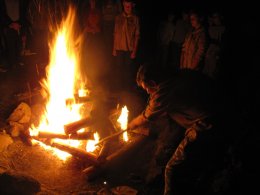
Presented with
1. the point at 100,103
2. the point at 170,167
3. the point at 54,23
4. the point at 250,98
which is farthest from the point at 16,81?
the point at 250,98

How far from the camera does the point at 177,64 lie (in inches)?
362

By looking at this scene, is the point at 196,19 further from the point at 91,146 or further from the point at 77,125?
the point at 91,146

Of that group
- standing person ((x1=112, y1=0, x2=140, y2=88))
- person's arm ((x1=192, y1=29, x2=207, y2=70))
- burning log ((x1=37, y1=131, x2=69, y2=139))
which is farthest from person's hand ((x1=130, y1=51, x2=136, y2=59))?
burning log ((x1=37, y1=131, x2=69, y2=139))

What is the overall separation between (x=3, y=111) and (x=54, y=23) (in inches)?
146

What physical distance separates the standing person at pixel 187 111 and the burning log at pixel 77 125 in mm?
2238

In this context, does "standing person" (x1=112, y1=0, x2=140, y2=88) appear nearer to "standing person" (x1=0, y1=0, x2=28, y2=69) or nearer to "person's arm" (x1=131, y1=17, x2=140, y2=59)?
"person's arm" (x1=131, y1=17, x2=140, y2=59)

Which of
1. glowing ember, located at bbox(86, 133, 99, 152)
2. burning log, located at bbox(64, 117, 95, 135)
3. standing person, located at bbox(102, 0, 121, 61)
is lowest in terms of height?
glowing ember, located at bbox(86, 133, 99, 152)

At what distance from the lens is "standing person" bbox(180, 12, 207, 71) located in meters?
7.64

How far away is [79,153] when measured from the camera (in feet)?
18.9

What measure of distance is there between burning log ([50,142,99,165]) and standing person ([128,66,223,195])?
1.73 metres

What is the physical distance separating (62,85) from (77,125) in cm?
196

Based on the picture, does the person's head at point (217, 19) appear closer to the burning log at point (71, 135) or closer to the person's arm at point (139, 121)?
the person's arm at point (139, 121)

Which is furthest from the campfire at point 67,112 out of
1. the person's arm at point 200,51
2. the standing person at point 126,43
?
the person's arm at point 200,51

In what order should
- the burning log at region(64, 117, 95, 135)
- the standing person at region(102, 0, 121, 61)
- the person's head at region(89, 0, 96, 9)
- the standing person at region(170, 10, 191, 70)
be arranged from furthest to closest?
the standing person at region(102, 0, 121, 61), the person's head at region(89, 0, 96, 9), the standing person at region(170, 10, 191, 70), the burning log at region(64, 117, 95, 135)
